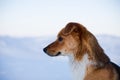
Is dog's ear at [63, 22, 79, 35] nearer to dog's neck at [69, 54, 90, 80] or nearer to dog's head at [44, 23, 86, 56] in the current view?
dog's head at [44, 23, 86, 56]

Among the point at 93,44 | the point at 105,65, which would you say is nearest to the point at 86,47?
the point at 93,44

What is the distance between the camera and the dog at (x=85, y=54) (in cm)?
202

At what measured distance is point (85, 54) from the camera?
2033 mm

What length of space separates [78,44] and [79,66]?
16cm

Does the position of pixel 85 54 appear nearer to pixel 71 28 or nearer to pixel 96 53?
pixel 96 53

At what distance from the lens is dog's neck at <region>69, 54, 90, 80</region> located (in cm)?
204

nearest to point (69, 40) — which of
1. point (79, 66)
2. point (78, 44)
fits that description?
→ point (78, 44)

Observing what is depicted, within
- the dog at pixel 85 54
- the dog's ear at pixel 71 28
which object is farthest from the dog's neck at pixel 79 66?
the dog's ear at pixel 71 28

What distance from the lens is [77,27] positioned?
2080mm

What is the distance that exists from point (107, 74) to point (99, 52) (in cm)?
16

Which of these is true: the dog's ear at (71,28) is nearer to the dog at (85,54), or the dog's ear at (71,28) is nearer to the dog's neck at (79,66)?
the dog at (85,54)

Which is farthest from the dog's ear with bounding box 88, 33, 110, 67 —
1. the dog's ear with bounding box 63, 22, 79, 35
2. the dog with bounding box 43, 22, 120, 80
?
the dog's ear with bounding box 63, 22, 79, 35

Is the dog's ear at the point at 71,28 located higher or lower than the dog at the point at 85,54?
higher

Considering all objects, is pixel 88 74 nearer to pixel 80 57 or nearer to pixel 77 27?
pixel 80 57
